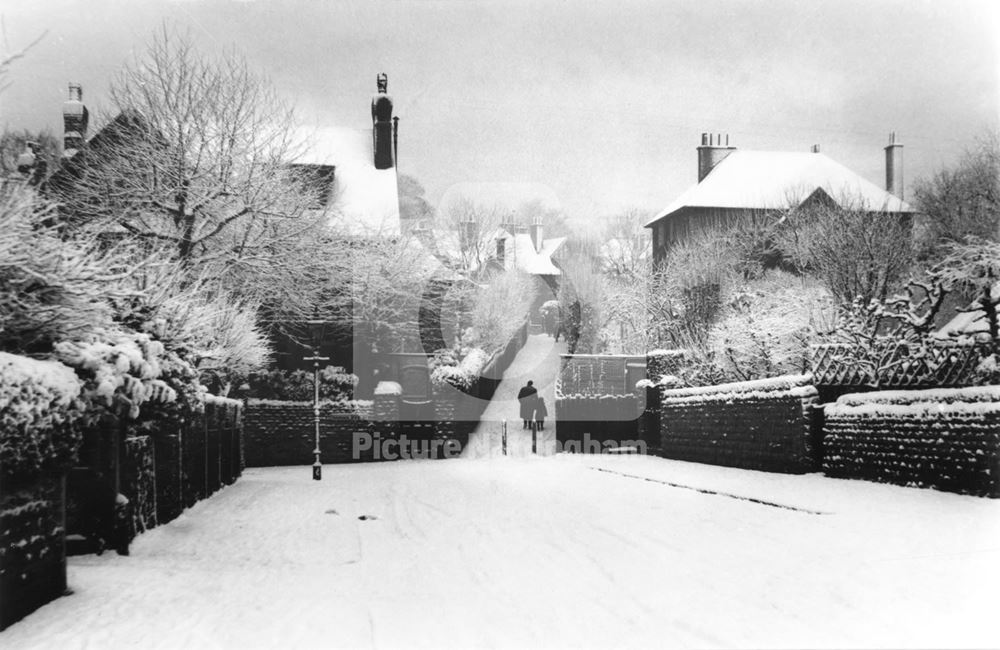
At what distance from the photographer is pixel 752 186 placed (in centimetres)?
4119

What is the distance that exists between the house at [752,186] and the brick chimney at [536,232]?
2122 centimetres

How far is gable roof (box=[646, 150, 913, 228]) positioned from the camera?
35.8m

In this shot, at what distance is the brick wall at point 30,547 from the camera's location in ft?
17.9

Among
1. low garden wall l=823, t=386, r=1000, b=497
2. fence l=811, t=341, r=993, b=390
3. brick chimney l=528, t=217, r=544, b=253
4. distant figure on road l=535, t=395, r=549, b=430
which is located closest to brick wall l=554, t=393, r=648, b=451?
distant figure on road l=535, t=395, r=549, b=430

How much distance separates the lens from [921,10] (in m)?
9.31

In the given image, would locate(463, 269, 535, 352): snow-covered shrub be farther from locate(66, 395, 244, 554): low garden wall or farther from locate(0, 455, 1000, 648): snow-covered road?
locate(0, 455, 1000, 648): snow-covered road

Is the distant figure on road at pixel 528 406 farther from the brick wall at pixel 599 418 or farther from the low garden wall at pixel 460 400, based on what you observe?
the low garden wall at pixel 460 400

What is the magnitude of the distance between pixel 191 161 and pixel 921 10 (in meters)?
15.2

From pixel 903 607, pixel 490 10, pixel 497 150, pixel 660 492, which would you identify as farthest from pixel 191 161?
pixel 903 607

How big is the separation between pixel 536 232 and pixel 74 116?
50.1 meters

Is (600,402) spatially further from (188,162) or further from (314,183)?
(188,162)

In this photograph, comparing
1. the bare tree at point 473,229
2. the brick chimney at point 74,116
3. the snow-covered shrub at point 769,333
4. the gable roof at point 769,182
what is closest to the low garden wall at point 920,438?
the snow-covered shrub at point 769,333

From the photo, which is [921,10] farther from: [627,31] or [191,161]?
[191,161]

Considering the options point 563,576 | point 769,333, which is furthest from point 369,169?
point 563,576
